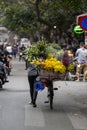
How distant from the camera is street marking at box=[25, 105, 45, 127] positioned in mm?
11891

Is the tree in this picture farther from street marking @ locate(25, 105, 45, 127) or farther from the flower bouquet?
street marking @ locate(25, 105, 45, 127)

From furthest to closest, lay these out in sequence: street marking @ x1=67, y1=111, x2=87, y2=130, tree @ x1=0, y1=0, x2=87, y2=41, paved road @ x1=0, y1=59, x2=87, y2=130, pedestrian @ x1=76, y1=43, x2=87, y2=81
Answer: tree @ x1=0, y1=0, x2=87, y2=41
pedestrian @ x1=76, y1=43, x2=87, y2=81
street marking @ x1=67, y1=111, x2=87, y2=130
paved road @ x1=0, y1=59, x2=87, y2=130

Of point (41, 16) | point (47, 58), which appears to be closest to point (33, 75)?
point (47, 58)

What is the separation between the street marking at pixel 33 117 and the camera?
11891 millimetres

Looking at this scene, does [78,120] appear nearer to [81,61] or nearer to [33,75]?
[33,75]

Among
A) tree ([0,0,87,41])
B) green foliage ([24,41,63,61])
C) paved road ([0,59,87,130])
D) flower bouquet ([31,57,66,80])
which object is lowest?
tree ([0,0,87,41])

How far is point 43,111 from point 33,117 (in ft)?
4.06

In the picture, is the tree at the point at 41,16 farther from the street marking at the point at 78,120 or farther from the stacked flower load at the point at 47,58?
the street marking at the point at 78,120

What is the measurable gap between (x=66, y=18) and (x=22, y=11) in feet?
→ 20.6

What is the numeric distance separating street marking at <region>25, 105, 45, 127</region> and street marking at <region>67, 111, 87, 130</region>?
743mm

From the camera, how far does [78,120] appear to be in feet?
42.0

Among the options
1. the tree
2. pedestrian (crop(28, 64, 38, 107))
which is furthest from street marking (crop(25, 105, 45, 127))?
the tree

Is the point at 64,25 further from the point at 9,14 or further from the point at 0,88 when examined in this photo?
the point at 0,88

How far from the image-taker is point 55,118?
42.4 feet
